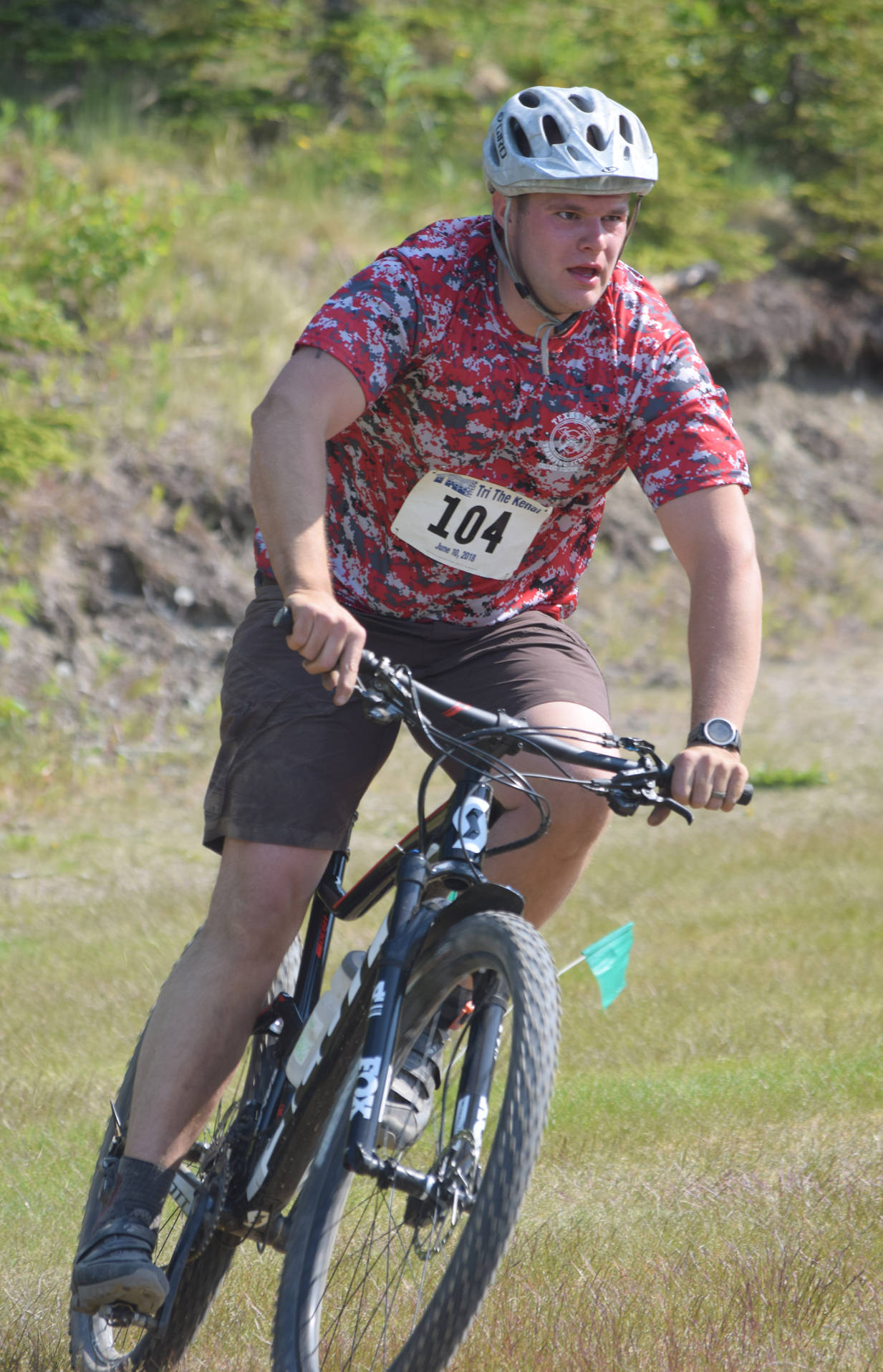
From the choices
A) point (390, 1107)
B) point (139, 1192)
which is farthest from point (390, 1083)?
point (139, 1192)

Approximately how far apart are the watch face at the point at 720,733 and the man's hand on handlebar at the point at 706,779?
0.05m

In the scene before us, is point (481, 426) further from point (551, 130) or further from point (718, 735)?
point (718, 735)

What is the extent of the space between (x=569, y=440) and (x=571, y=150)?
59cm

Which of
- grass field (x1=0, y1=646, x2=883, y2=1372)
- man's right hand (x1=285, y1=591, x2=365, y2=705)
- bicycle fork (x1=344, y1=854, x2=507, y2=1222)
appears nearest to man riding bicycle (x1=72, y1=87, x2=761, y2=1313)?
man's right hand (x1=285, y1=591, x2=365, y2=705)

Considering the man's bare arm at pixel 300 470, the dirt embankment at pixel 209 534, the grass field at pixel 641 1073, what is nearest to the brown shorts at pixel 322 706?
the man's bare arm at pixel 300 470

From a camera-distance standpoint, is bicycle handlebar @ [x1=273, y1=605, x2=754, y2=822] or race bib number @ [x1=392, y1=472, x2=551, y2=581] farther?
race bib number @ [x1=392, y1=472, x2=551, y2=581]

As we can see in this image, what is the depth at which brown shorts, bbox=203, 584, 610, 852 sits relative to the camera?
3.05 meters

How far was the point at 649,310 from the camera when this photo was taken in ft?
10.8

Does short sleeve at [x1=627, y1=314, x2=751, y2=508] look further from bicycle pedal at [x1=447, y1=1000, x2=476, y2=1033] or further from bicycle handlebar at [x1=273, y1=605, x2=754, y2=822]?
bicycle pedal at [x1=447, y1=1000, x2=476, y2=1033]

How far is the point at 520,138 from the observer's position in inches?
124

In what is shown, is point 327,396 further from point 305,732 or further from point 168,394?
point 168,394

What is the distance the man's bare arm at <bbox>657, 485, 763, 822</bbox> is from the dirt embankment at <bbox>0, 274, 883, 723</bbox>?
673cm

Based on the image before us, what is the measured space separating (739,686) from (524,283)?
97 cm

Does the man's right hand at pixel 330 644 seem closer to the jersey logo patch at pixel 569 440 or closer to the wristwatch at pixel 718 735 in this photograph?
the wristwatch at pixel 718 735
